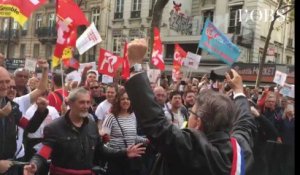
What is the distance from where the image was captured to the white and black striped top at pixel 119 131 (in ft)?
17.5

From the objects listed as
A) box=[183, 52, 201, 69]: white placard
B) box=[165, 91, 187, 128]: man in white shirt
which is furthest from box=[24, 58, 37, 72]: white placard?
box=[165, 91, 187, 128]: man in white shirt

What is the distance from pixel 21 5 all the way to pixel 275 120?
466 cm

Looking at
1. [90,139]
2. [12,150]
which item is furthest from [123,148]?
[12,150]

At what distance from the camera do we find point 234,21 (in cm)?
3003

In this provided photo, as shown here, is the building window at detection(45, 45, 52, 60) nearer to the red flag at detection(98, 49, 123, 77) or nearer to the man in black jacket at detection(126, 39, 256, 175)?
the red flag at detection(98, 49, 123, 77)

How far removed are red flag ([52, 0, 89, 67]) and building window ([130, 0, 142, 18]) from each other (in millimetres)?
29074

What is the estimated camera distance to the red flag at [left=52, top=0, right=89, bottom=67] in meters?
6.86

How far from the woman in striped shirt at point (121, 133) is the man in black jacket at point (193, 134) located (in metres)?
2.77

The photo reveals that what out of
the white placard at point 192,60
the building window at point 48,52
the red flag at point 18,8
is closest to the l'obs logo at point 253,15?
the white placard at point 192,60

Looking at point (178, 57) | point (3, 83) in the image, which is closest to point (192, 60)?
point (178, 57)

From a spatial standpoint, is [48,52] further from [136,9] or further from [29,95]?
[29,95]

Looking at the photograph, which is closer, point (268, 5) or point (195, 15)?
point (268, 5)

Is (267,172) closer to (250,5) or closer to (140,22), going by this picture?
(250,5)

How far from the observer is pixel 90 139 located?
4328 mm
